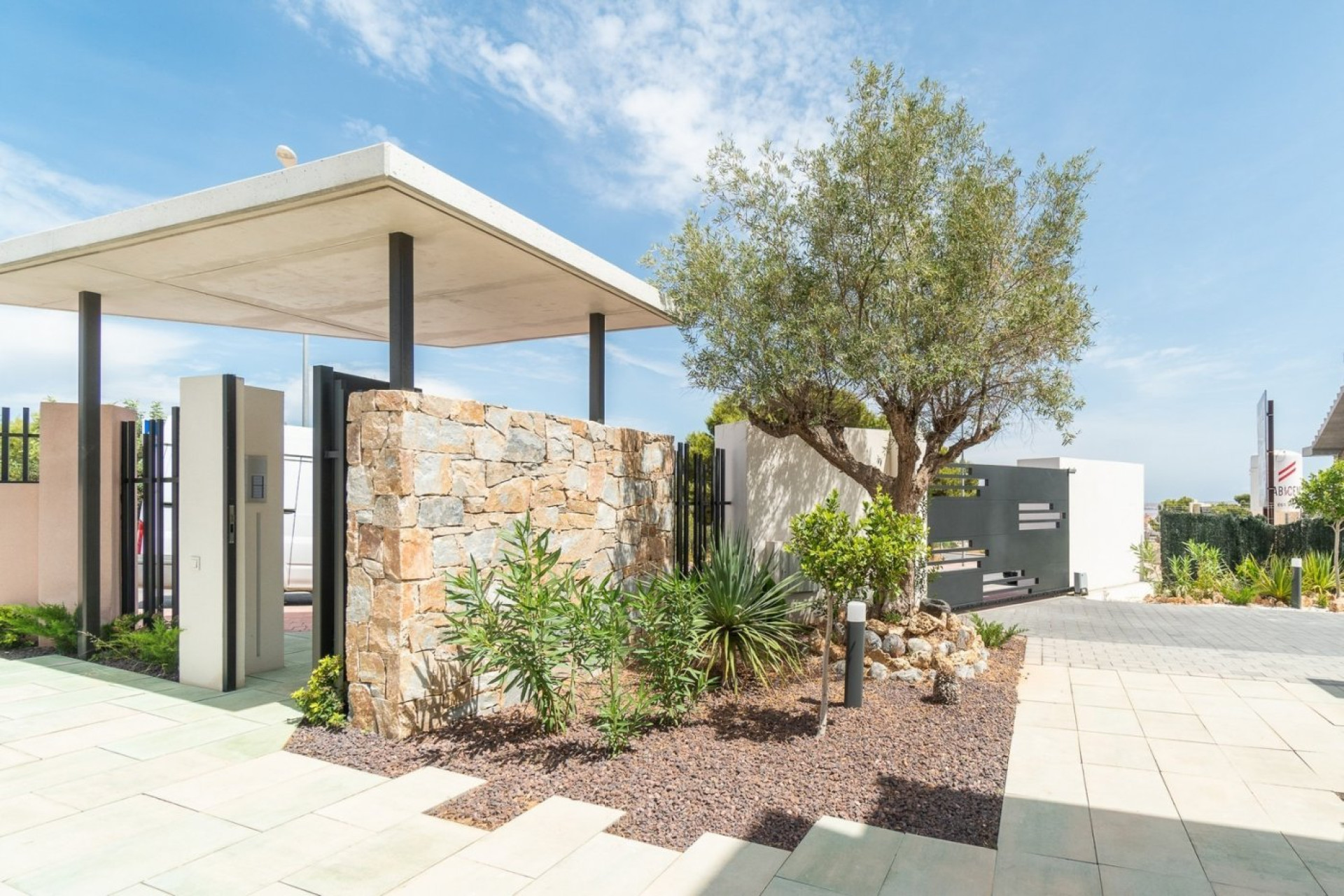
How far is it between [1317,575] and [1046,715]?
32.7 feet

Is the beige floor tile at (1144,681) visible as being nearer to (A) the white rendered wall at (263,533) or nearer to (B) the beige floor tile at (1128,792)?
(B) the beige floor tile at (1128,792)

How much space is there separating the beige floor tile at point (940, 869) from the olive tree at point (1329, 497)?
12.2 metres

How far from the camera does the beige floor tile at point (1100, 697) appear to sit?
5.39 m

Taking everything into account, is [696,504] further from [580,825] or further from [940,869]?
[940,869]

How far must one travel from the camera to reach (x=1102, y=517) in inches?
532

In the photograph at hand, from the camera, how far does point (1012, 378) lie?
6.42 m

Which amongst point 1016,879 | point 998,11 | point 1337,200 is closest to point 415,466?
point 1016,879

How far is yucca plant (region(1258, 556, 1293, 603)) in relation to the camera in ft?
36.3

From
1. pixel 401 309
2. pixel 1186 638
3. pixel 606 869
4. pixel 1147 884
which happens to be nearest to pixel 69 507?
pixel 401 309

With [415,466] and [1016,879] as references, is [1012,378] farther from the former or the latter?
[415,466]

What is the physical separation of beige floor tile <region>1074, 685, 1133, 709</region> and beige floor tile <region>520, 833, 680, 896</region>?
13.3ft

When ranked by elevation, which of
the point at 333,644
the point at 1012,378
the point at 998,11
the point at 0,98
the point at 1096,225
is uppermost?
the point at 998,11

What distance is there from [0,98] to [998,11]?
316 inches

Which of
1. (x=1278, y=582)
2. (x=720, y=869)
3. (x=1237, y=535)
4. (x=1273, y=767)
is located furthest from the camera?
(x=1237, y=535)
